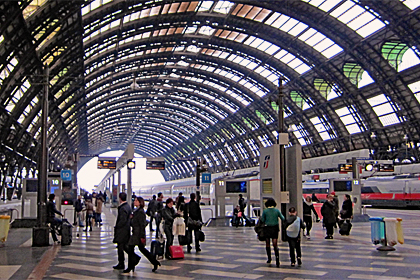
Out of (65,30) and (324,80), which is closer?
(65,30)

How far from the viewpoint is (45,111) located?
55.0ft

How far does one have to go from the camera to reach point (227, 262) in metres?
12.0

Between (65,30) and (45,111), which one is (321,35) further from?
(45,111)

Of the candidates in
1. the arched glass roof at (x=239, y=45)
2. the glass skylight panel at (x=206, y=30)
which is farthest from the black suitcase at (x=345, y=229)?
the glass skylight panel at (x=206, y=30)

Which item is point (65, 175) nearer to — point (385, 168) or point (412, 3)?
point (385, 168)

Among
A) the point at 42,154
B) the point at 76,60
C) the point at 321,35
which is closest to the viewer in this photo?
the point at 42,154

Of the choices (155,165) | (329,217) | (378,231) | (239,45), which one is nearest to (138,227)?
(378,231)

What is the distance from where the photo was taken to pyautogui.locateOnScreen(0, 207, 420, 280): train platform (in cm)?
1006

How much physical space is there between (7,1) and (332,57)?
3103 centimetres

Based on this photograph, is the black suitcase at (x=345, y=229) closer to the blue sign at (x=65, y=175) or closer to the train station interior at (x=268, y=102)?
the train station interior at (x=268, y=102)

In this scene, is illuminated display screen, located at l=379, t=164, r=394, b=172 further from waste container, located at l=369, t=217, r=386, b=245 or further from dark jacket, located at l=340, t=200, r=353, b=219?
waste container, located at l=369, t=217, r=386, b=245

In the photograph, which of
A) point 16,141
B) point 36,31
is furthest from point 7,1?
point 16,141

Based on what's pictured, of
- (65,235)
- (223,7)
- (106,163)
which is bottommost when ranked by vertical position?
(65,235)

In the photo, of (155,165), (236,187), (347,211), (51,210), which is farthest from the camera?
(155,165)
